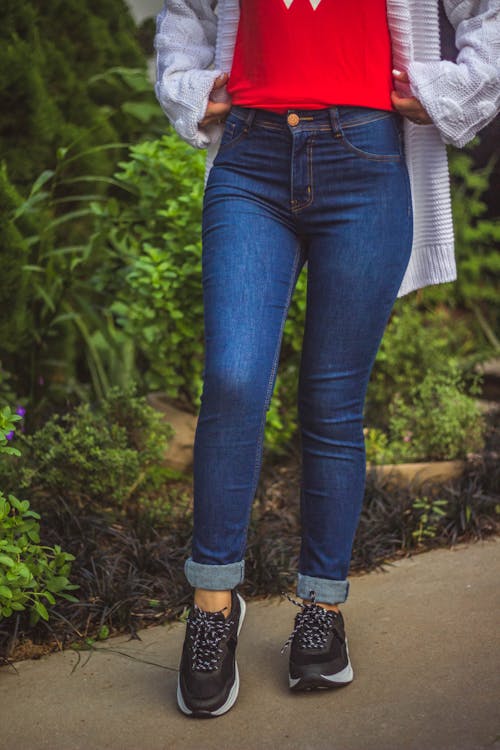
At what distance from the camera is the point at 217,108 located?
6.97 ft

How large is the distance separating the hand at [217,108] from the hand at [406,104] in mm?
397

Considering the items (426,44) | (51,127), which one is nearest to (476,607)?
(426,44)

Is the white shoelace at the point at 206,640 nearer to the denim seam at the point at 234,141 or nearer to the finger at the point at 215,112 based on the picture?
the denim seam at the point at 234,141

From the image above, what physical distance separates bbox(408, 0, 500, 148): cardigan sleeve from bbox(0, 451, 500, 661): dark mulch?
4.41 feet

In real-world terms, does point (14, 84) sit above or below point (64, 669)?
above

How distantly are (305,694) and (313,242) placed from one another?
1026 millimetres

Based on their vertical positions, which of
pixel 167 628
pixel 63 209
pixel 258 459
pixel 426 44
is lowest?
pixel 167 628

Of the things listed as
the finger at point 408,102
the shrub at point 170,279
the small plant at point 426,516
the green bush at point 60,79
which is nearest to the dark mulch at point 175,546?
the small plant at point 426,516

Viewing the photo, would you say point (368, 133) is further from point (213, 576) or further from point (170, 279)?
point (170, 279)

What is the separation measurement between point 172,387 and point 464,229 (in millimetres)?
2131

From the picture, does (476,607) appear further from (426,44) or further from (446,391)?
(426,44)

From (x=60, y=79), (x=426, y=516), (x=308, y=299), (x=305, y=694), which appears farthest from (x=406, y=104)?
(x=60, y=79)

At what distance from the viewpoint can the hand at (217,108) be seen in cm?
211

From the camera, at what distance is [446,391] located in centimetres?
350
